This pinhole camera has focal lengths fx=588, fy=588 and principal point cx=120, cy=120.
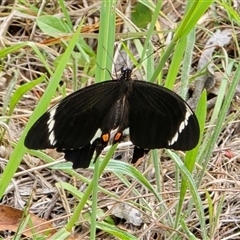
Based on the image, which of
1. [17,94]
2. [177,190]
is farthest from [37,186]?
[177,190]

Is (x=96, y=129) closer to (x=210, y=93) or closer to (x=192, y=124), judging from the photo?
(x=192, y=124)

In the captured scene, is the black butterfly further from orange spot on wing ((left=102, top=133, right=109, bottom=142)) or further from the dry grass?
the dry grass

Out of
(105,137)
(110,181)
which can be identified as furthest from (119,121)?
(110,181)

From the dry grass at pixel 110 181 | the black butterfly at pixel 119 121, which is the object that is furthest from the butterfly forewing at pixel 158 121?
the dry grass at pixel 110 181

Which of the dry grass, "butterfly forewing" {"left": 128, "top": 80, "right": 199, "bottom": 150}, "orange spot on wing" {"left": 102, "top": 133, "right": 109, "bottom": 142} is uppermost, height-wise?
"butterfly forewing" {"left": 128, "top": 80, "right": 199, "bottom": 150}

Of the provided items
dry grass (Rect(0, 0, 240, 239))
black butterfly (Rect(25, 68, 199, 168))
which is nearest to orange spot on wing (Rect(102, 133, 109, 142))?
black butterfly (Rect(25, 68, 199, 168))

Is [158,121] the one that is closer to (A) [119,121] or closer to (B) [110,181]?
(A) [119,121]

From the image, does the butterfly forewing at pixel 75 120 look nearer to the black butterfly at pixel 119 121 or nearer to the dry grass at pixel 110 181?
the black butterfly at pixel 119 121
